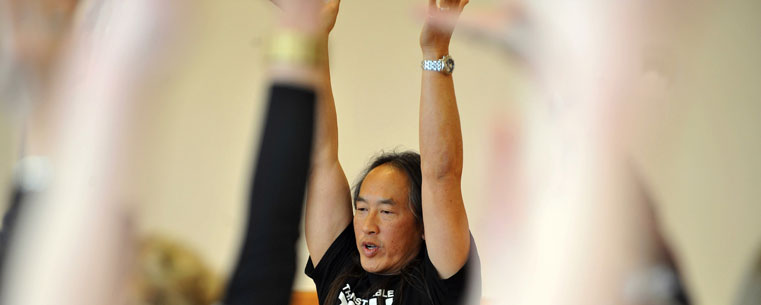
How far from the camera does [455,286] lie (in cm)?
152

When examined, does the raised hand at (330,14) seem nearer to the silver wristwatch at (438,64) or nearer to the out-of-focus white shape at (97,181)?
the silver wristwatch at (438,64)

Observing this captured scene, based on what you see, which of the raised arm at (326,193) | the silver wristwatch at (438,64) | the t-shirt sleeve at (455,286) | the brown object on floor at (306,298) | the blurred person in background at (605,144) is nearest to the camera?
the blurred person in background at (605,144)

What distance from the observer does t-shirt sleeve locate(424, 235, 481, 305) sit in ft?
4.99

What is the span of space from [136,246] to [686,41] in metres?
0.46

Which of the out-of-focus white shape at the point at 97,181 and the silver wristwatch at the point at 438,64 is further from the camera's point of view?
the silver wristwatch at the point at 438,64

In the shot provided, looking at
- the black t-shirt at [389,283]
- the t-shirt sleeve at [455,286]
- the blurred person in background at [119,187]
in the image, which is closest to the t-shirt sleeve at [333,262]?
the black t-shirt at [389,283]

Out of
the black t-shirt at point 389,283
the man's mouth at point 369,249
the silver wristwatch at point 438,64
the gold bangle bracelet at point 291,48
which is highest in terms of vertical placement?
the silver wristwatch at point 438,64

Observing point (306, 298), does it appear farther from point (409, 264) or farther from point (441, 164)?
point (441, 164)

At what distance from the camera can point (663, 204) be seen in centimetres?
65

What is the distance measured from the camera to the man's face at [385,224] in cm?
170

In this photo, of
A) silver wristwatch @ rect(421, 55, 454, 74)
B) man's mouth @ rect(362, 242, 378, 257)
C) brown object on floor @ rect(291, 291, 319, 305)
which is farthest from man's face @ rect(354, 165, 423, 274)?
brown object on floor @ rect(291, 291, 319, 305)

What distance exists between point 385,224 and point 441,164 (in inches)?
12.0

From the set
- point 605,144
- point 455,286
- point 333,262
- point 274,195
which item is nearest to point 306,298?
point 333,262

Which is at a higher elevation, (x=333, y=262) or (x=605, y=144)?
(x=605, y=144)
